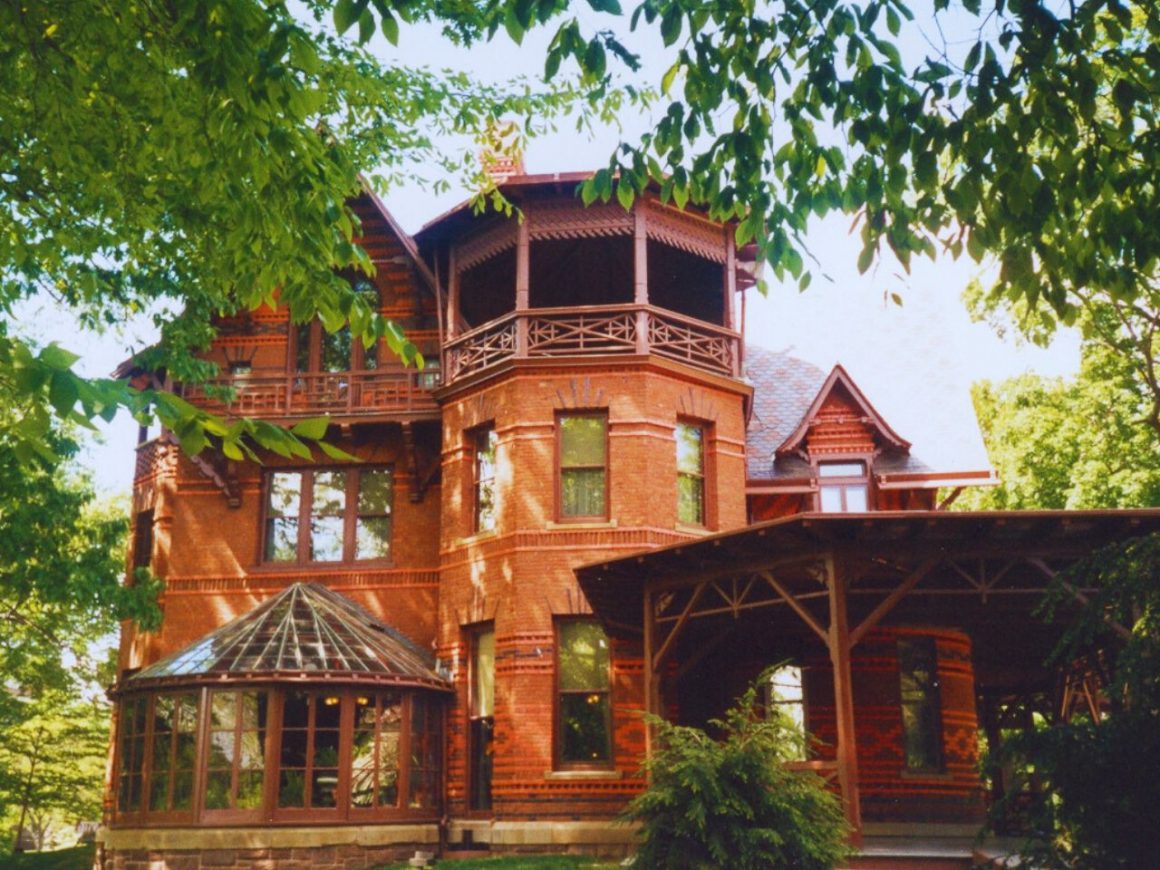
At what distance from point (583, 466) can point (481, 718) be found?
4.43 metres

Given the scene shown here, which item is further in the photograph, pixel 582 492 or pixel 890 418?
pixel 890 418

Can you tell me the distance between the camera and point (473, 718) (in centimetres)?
2041

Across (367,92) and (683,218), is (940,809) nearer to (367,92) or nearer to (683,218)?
(683,218)

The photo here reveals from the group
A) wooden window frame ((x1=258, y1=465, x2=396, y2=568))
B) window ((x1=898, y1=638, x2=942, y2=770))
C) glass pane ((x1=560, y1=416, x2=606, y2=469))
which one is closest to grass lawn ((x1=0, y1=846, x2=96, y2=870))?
wooden window frame ((x1=258, y1=465, x2=396, y2=568))

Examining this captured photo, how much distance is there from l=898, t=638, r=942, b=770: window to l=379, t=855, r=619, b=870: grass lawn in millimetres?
5237

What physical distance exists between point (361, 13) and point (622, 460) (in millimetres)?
14109

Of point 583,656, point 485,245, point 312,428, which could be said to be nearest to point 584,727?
point 583,656

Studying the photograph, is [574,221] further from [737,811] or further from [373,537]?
[737,811]

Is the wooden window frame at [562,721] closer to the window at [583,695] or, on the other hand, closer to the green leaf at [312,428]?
the window at [583,695]

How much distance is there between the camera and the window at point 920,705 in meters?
19.3

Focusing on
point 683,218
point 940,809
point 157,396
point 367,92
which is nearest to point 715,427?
point 683,218

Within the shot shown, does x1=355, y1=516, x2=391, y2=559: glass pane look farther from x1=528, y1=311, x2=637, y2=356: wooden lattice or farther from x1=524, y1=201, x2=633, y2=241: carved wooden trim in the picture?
x1=524, y1=201, x2=633, y2=241: carved wooden trim

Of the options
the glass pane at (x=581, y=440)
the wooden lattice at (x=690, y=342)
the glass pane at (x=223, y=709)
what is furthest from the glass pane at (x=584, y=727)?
the wooden lattice at (x=690, y=342)

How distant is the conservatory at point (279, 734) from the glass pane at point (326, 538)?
8.54 feet
